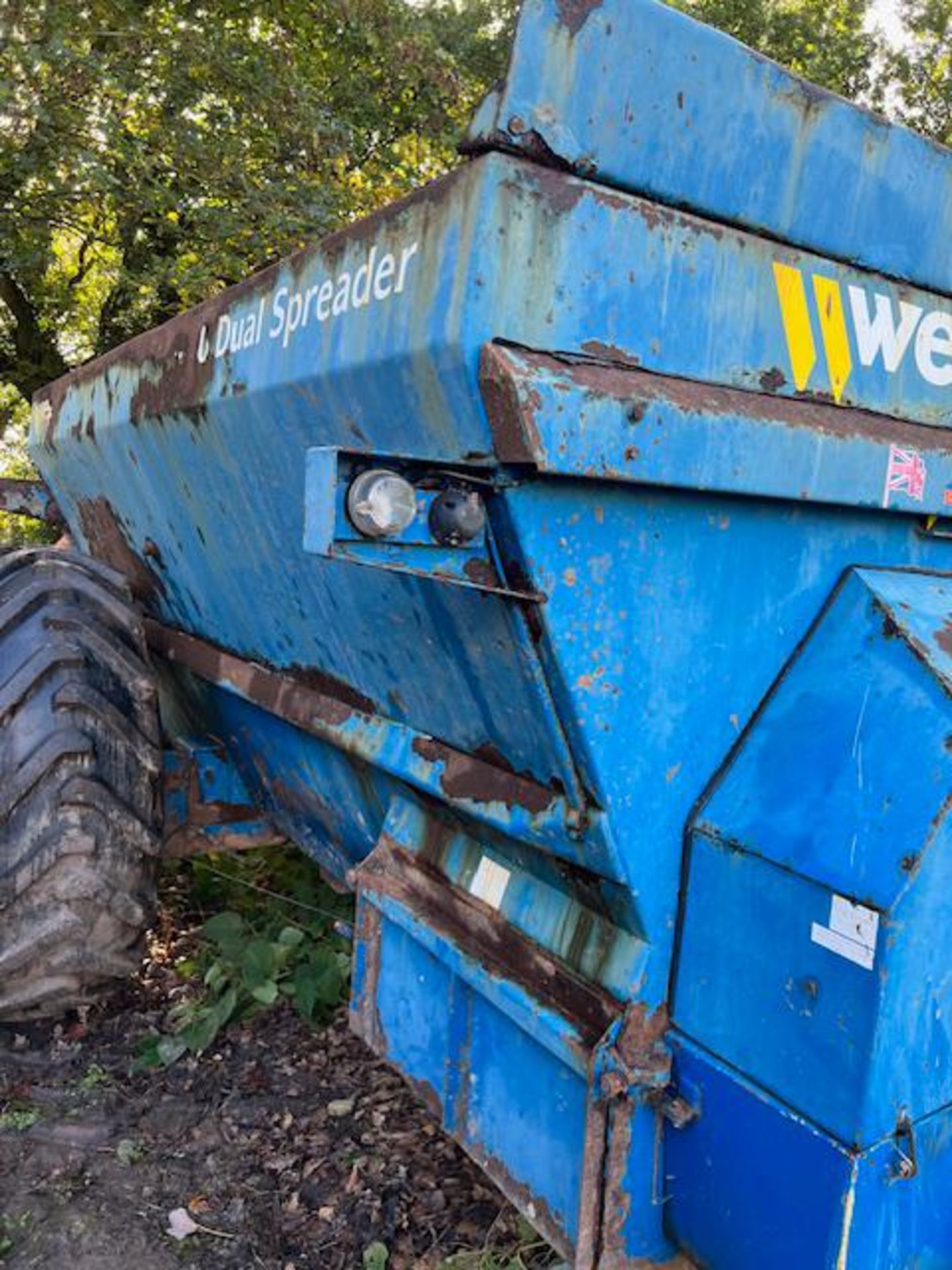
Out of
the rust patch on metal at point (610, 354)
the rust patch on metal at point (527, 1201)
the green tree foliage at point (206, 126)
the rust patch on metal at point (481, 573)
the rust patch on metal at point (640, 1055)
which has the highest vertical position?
the green tree foliage at point (206, 126)

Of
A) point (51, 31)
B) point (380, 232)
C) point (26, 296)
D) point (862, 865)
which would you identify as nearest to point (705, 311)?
point (380, 232)

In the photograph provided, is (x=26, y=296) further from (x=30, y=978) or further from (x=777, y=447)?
(x=777, y=447)

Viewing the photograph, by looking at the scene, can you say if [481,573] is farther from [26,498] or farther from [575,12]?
[26,498]

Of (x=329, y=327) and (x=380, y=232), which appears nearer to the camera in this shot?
(x=380, y=232)

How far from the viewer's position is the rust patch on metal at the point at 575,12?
151 cm

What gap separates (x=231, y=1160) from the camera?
2639 millimetres

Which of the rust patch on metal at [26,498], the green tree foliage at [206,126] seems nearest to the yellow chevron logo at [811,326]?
the rust patch on metal at [26,498]

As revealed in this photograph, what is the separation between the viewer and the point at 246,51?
26.6ft

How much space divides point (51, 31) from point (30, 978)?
22.2 feet

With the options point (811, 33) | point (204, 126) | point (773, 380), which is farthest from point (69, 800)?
point (811, 33)

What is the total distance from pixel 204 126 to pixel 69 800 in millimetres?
7017

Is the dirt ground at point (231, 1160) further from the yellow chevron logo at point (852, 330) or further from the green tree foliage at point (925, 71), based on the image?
the green tree foliage at point (925, 71)

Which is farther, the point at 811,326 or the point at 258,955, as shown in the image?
the point at 258,955

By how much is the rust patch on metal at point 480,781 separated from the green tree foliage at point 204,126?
613 cm
